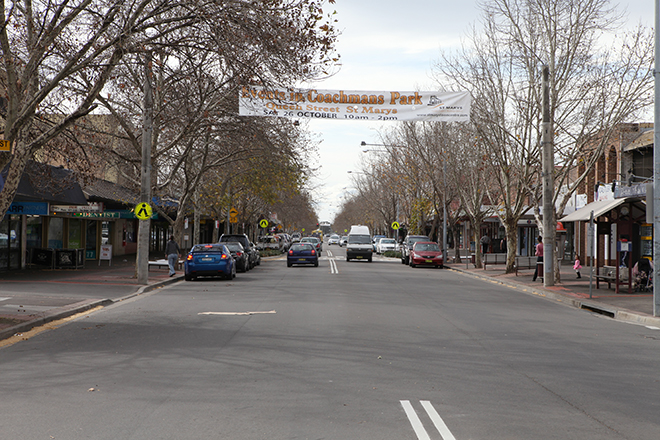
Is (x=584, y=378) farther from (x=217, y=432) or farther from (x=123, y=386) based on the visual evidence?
(x=123, y=386)

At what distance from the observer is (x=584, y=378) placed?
25.1 feet

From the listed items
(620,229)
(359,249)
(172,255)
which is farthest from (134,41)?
(359,249)

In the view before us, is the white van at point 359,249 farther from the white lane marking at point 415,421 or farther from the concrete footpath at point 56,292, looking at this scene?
the white lane marking at point 415,421

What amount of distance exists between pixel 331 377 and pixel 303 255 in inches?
1069

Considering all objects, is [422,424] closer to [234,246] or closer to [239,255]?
[239,255]

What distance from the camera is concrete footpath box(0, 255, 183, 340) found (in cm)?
1209

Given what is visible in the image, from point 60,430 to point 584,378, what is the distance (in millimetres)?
5878

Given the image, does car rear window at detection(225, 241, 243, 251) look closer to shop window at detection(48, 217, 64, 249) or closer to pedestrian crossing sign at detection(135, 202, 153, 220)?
pedestrian crossing sign at detection(135, 202, 153, 220)

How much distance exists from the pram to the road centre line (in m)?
15.8

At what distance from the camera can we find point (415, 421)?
5664 millimetres

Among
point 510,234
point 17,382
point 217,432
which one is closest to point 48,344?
point 17,382

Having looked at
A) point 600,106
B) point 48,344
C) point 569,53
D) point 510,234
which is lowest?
point 48,344

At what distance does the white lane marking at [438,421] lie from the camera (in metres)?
5.28

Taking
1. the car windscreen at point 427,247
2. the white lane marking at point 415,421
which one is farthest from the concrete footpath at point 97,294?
the car windscreen at point 427,247
